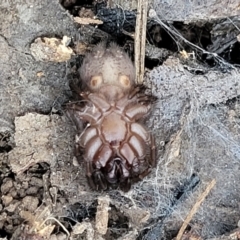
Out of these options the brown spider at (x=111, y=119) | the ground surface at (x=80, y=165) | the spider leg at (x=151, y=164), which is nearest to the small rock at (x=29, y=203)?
the ground surface at (x=80, y=165)

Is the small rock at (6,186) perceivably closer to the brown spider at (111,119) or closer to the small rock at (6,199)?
the small rock at (6,199)

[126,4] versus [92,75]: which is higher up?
[126,4]

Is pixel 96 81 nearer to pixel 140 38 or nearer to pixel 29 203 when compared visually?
pixel 140 38

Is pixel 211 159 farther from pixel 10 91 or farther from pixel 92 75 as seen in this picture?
pixel 10 91

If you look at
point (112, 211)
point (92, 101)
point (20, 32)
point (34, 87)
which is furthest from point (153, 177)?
point (20, 32)

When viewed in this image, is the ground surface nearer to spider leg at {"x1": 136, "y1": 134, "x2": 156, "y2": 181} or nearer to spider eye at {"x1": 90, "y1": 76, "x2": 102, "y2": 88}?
spider leg at {"x1": 136, "y1": 134, "x2": 156, "y2": 181}

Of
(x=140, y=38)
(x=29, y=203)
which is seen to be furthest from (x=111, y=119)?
(x=29, y=203)

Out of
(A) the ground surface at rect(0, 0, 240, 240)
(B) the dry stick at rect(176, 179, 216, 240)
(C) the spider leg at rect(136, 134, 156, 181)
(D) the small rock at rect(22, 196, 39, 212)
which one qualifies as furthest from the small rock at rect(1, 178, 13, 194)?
(B) the dry stick at rect(176, 179, 216, 240)
